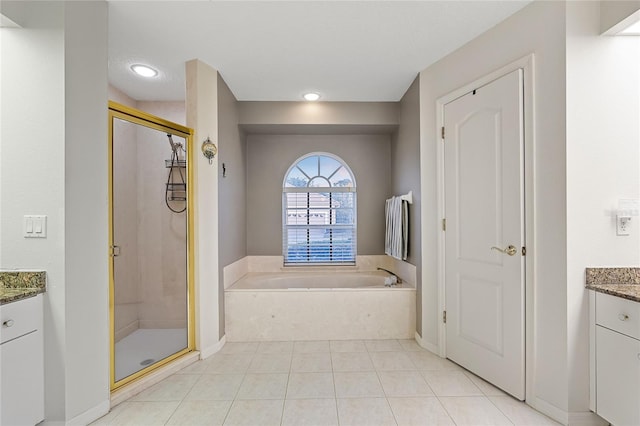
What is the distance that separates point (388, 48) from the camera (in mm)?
2486

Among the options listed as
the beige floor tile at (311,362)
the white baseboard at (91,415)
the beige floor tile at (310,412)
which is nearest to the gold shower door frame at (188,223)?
the white baseboard at (91,415)

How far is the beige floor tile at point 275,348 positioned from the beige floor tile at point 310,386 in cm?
46

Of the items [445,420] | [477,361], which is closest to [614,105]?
[477,361]

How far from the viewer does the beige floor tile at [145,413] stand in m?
1.85

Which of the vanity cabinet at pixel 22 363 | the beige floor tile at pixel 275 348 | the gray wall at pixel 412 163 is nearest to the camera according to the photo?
the vanity cabinet at pixel 22 363

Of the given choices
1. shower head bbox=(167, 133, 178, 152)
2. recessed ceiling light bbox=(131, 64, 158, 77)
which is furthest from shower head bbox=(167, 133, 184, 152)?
recessed ceiling light bbox=(131, 64, 158, 77)

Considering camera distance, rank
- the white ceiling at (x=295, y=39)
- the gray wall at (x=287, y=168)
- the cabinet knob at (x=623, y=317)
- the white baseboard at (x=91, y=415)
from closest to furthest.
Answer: the cabinet knob at (x=623, y=317) < the white baseboard at (x=91, y=415) < the white ceiling at (x=295, y=39) < the gray wall at (x=287, y=168)

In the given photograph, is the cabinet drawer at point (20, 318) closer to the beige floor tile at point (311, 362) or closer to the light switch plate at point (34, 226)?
the light switch plate at point (34, 226)

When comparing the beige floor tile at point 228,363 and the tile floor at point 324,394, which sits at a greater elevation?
the tile floor at point 324,394

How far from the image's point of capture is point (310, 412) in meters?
1.94

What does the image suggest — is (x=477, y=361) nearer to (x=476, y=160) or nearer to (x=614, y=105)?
(x=476, y=160)

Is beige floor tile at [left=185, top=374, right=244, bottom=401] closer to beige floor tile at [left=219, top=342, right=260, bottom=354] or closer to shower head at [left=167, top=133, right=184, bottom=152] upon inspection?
beige floor tile at [left=219, top=342, right=260, bottom=354]

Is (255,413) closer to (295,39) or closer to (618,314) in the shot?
(618,314)

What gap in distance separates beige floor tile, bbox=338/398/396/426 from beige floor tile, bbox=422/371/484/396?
432mm
